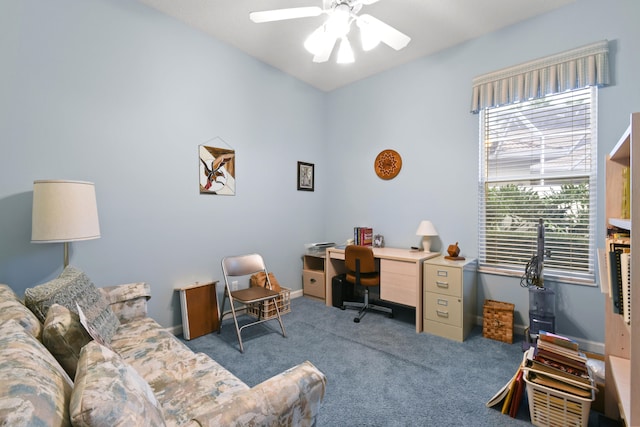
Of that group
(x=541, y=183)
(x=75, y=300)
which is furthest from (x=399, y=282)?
(x=75, y=300)

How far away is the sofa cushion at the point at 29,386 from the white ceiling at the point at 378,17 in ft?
8.86

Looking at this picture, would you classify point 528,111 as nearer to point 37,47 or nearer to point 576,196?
point 576,196

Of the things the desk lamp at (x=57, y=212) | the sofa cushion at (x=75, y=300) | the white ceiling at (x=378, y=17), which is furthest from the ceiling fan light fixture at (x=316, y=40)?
the sofa cushion at (x=75, y=300)

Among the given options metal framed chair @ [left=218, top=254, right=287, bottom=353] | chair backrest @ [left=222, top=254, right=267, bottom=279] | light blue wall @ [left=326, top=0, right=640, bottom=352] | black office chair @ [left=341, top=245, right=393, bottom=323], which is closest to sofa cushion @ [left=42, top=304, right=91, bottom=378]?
metal framed chair @ [left=218, top=254, right=287, bottom=353]

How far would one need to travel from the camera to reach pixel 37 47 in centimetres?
207

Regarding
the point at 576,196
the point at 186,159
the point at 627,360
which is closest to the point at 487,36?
the point at 576,196

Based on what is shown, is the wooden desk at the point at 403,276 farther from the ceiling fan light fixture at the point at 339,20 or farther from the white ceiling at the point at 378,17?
the white ceiling at the point at 378,17

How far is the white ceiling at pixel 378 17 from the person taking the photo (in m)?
2.51

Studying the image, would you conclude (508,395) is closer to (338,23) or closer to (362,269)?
(362,269)

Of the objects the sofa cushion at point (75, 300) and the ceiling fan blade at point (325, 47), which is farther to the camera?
the ceiling fan blade at point (325, 47)

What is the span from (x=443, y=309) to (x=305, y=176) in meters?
2.37

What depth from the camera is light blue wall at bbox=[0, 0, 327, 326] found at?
203 centimetres

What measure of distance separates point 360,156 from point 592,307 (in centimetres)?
279

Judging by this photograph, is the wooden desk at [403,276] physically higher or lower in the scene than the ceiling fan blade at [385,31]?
lower
